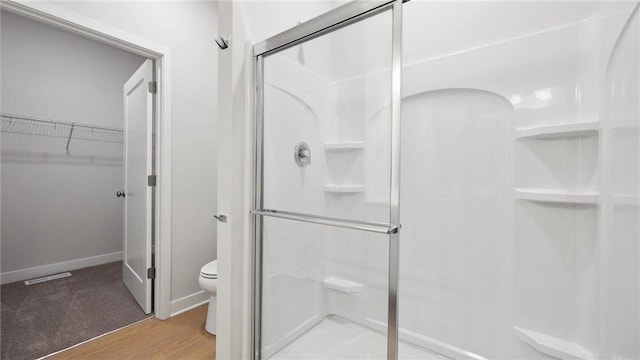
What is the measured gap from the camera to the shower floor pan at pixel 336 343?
4.08 feet

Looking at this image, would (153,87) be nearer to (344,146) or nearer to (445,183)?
(344,146)

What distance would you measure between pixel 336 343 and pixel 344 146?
3.14 feet

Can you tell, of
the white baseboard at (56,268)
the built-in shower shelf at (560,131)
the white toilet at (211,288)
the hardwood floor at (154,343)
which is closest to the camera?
the built-in shower shelf at (560,131)

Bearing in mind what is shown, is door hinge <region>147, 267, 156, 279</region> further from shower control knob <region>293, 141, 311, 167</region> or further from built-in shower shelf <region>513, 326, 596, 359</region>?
built-in shower shelf <region>513, 326, 596, 359</region>

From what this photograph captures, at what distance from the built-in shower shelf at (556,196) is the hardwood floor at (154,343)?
194 cm

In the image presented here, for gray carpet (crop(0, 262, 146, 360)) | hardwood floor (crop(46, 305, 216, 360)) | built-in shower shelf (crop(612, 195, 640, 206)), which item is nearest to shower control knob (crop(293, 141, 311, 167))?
built-in shower shelf (crop(612, 195, 640, 206))

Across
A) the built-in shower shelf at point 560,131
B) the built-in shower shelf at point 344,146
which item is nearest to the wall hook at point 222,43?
the built-in shower shelf at point 344,146

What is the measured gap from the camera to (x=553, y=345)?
4.22ft

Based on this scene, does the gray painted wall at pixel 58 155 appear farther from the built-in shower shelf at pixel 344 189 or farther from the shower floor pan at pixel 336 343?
the built-in shower shelf at pixel 344 189

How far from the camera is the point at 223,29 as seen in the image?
1.42 meters

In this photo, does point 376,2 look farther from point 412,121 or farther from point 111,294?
point 111,294

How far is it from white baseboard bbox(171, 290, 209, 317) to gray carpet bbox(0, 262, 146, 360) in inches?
9.3

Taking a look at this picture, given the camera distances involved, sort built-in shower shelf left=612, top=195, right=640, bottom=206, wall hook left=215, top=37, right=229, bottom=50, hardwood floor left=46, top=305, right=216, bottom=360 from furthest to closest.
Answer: hardwood floor left=46, top=305, right=216, bottom=360, wall hook left=215, top=37, right=229, bottom=50, built-in shower shelf left=612, top=195, right=640, bottom=206

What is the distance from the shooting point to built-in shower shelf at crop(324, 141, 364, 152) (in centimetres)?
122
